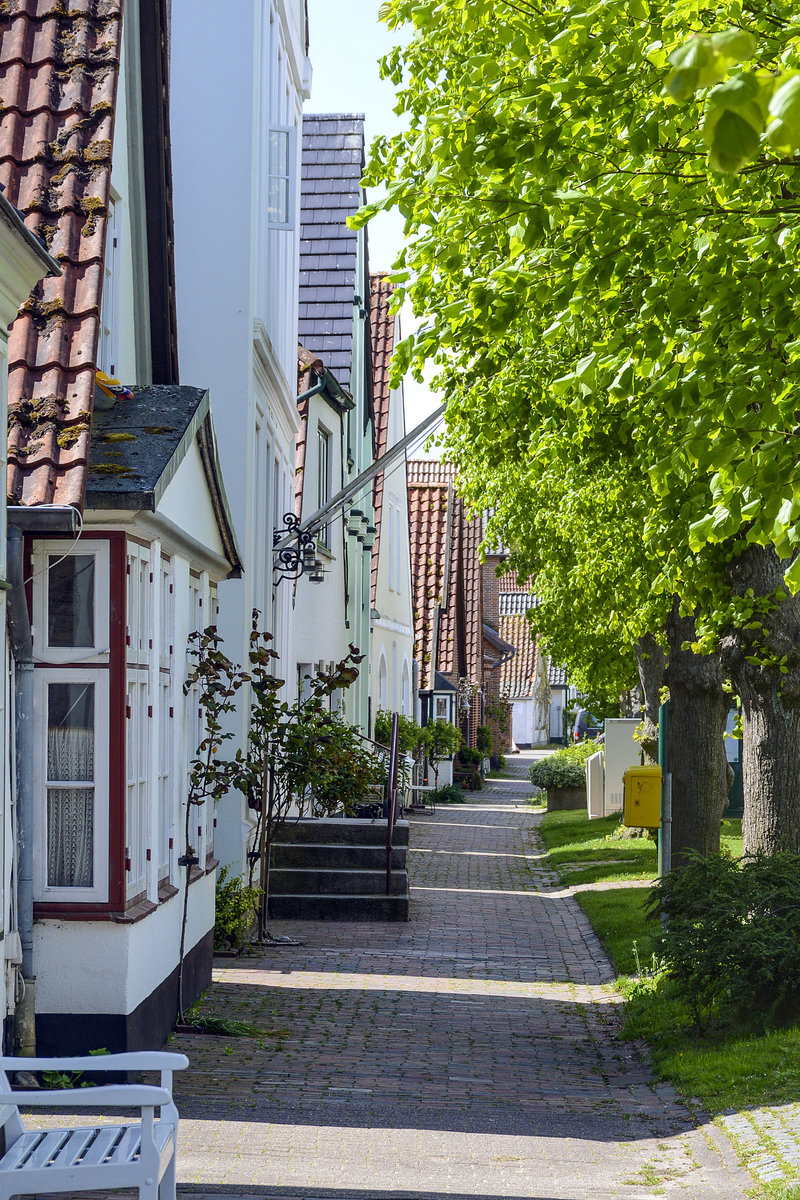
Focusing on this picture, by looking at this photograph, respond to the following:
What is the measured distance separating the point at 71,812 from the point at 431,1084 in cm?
244

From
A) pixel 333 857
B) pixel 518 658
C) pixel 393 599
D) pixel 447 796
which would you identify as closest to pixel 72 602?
pixel 333 857

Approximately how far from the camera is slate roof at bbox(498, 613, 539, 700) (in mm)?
A: 72125

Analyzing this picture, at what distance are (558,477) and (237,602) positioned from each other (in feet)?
10.8

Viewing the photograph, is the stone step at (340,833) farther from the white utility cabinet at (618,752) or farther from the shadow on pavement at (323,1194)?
the white utility cabinet at (618,752)

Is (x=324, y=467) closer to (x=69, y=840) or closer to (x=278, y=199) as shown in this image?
(x=278, y=199)

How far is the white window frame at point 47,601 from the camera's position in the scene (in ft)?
22.8

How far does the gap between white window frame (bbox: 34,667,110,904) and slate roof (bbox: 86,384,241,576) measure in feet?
2.91

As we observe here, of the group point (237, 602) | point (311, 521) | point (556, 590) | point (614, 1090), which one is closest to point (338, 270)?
point (556, 590)

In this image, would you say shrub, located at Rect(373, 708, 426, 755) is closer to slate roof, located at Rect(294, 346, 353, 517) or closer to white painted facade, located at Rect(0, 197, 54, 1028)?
slate roof, located at Rect(294, 346, 353, 517)

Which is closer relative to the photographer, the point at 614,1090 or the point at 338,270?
the point at 614,1090

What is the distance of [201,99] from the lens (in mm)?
13312

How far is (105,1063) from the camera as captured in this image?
4629 millimetres

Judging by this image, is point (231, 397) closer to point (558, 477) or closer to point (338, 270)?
point (558, 477)

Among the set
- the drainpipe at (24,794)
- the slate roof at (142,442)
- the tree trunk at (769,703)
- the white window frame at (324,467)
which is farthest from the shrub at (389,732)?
the drainpipe at (24,794)
